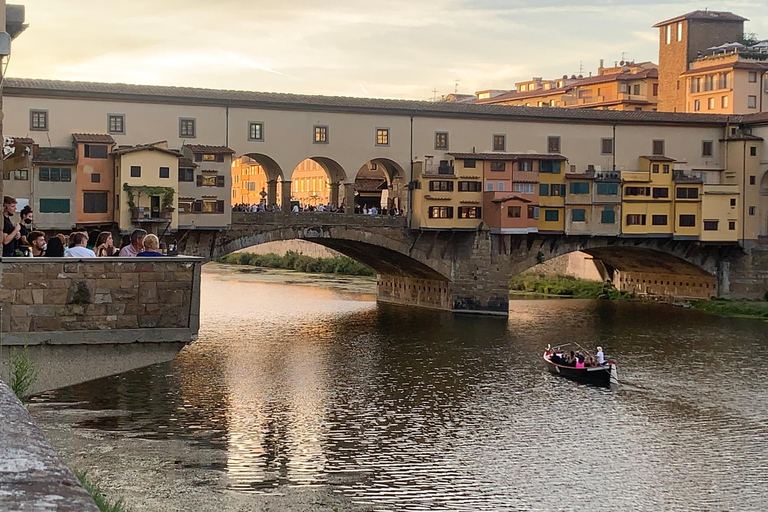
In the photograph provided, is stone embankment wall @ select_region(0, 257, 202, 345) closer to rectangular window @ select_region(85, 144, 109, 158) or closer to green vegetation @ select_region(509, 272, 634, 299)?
rectangular window @ select_region(85, 144, 109, 158)

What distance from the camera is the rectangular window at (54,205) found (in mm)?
31141

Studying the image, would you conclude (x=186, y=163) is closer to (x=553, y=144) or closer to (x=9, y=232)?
(x=553, y=144)

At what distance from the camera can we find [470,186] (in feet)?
124

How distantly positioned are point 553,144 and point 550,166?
1335 mm

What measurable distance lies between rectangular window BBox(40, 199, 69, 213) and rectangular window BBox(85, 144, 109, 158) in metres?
1.56

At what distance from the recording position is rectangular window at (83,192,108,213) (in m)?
31.8

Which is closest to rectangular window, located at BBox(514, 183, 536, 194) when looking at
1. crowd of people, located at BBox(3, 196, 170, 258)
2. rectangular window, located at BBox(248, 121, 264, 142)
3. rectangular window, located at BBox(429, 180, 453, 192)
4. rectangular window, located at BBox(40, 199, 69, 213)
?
rectangular window, located at BBox(429, 180, 453, 192)

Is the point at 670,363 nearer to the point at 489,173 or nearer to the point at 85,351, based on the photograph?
the point at 489,173

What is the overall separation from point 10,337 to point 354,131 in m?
26.0

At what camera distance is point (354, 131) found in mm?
36781

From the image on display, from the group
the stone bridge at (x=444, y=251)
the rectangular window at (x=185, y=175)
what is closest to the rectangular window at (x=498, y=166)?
the stone bridge at (x=444, y=251)

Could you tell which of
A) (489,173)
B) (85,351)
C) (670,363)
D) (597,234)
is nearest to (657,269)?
(597,234)

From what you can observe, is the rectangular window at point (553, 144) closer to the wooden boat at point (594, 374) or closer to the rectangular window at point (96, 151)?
the rectangular window at point (96, 151)

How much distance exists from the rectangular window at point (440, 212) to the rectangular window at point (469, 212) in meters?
0.42
